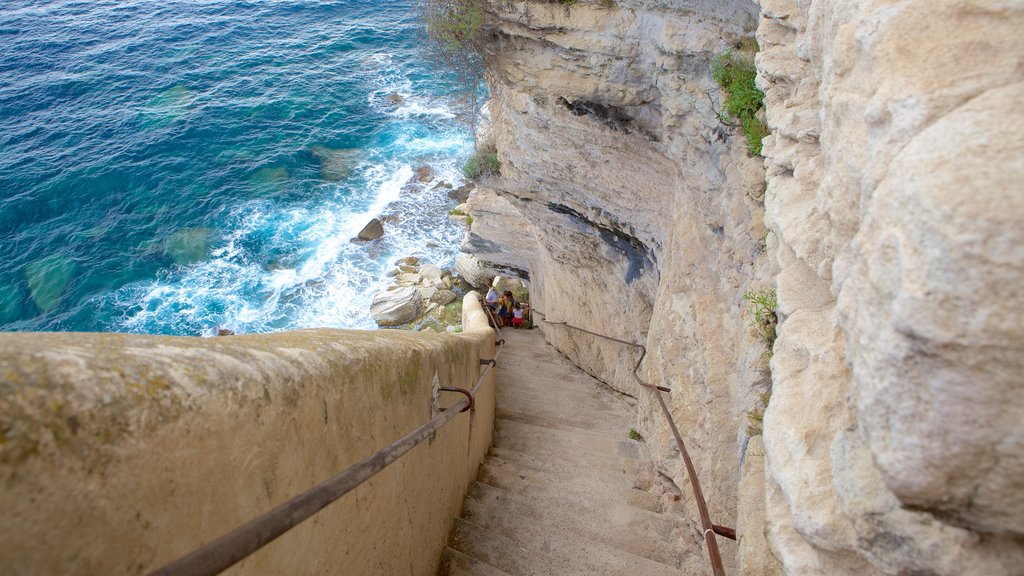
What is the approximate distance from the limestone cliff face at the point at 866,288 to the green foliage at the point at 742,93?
0.19 m

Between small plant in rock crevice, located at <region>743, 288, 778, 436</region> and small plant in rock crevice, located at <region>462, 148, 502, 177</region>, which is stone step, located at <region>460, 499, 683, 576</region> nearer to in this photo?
small plant in rock crevice, located at <region>743, 288, 778, 436</region>

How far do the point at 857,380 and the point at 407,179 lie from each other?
2349 centimetres

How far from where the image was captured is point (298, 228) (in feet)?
72.2

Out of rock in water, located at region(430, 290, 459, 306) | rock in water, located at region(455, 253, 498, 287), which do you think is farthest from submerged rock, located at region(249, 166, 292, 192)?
rock in water, located at region(455, 253, 498, 287)

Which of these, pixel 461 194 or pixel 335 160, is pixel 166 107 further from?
pixel 461 194

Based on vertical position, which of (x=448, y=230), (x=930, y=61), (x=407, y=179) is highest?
(x=930, y=61)

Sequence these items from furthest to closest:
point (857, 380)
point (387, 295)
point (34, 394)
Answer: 1. point (387, 295)
2. point (857, 380)
3. point (34, 394)

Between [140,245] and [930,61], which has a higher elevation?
[930,61]

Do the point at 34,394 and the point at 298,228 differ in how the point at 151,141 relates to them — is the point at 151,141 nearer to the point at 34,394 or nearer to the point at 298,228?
the point at 298,228

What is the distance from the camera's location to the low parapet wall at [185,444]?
145 cm

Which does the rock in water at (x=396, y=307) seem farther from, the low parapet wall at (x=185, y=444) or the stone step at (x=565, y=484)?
the low parapet wall at (x=185, y=444)

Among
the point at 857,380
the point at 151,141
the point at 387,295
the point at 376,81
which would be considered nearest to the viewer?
the point at 857,380

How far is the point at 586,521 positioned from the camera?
5.82 m

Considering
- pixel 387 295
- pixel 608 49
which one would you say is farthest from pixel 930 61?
pixel 387 295
